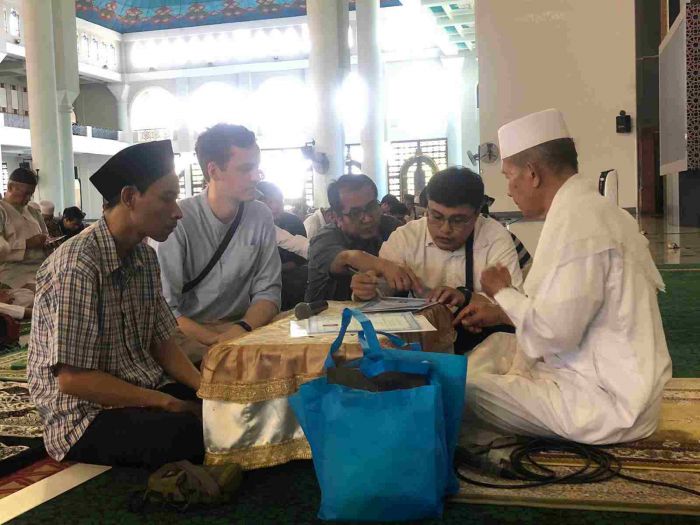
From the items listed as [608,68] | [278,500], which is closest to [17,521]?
[278,500]

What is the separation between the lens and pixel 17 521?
2.06 meters

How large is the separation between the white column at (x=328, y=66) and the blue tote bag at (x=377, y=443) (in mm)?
12200

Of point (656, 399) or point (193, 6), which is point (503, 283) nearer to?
point (656, 399)

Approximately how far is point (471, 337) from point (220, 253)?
1101mm

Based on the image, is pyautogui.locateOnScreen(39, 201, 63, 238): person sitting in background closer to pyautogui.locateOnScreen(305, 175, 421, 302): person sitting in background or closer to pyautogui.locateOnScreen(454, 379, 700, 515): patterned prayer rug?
pyautogui.locateOnScreen(305, 175, 421, 302): person sitting in background

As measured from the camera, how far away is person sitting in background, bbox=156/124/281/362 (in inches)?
121

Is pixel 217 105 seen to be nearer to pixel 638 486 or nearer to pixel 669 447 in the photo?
pixel 669 447

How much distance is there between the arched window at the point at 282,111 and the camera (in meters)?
27.2

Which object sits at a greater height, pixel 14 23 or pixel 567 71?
pixel 14 23

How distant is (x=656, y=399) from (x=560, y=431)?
0.98 feet

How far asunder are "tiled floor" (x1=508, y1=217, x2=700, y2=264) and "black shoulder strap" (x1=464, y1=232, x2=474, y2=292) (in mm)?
4245

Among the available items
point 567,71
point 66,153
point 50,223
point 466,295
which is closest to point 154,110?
point 66,153

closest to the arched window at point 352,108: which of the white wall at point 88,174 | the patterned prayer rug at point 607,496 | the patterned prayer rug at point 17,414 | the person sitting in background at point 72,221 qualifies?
the white wall at point 88,174

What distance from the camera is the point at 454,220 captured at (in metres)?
2.89
